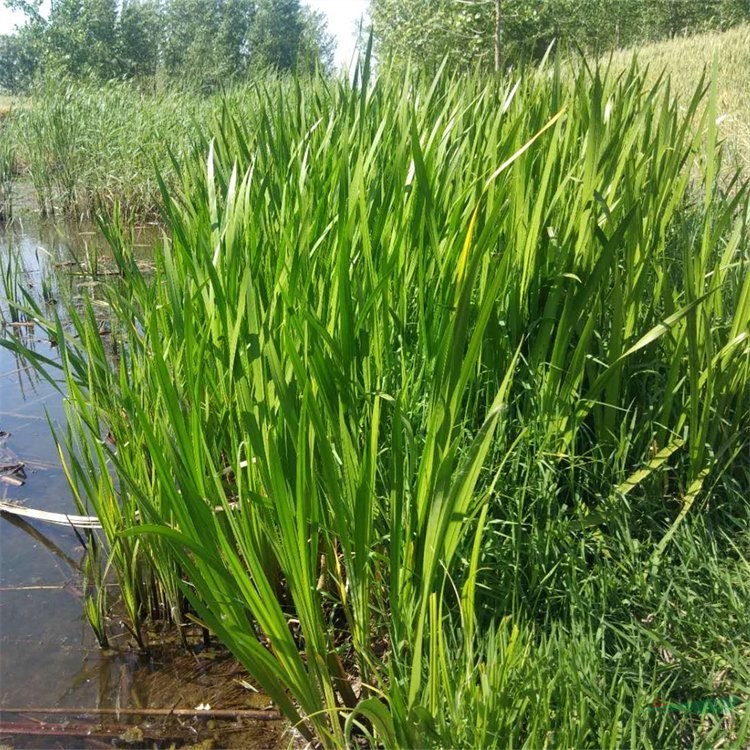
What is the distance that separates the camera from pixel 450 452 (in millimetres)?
1010

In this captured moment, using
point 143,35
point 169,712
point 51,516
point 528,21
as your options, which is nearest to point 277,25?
point 143,35

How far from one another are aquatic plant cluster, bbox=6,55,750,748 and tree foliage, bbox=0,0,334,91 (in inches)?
1007

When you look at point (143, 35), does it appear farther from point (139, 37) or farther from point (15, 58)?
point (15, 58)

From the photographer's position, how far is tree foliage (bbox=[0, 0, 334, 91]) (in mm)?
28156

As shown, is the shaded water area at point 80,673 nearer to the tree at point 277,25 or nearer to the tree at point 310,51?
the tree at point 310,51

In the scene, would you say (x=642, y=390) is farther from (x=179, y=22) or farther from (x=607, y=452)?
(x=179, y=22)

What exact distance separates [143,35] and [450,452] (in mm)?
37673

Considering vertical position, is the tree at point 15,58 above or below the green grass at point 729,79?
above

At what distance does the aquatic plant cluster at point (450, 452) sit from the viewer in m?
1.04

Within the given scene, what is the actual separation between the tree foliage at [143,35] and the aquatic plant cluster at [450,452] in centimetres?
2559

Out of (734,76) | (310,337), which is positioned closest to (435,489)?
(310,337)

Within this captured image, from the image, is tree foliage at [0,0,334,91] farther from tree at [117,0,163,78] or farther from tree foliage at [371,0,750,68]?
tree foliage at [371,0,750,68]

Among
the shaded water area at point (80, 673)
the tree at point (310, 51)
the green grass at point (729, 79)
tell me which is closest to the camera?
the shaded water area at point (80, 673)

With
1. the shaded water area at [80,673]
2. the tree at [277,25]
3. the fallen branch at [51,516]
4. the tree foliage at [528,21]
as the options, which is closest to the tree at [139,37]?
the tree at [277,25]
